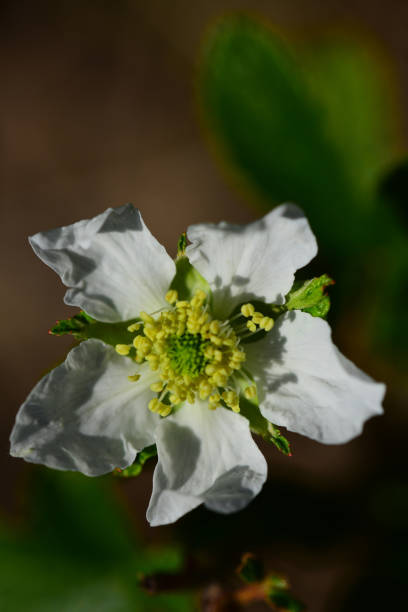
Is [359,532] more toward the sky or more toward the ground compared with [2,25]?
more toward the ground

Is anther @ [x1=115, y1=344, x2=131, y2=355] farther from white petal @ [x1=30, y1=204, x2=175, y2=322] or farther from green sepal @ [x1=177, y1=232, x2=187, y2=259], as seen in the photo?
green sepal @ [x1=177, y1=232, x2=187, y2=259]

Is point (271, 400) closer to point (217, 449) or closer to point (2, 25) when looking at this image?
point (217, 449)

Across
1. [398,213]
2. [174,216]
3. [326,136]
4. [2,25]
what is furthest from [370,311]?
[2,25]

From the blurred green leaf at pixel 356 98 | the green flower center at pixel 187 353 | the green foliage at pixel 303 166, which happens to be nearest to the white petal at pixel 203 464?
the green flower center at pixel 187 353

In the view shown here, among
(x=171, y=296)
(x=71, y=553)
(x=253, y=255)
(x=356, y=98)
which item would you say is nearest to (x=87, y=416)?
(x=171, y=296)

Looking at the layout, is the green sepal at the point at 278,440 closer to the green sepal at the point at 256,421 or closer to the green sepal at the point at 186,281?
the green sepal at the point at 256,421

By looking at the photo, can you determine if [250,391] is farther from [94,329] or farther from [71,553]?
[71,553]

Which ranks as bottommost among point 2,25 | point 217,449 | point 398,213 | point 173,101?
point 398,213

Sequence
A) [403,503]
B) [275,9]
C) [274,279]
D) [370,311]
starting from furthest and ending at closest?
1. [275,9]
2. [370,311]
3. [403,503]
4. [274,279]
